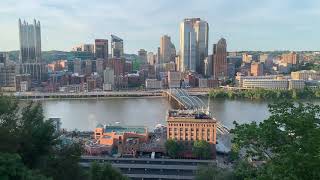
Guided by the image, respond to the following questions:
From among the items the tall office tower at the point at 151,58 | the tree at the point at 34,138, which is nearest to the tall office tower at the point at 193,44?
the tall office tower at the point at 151,58

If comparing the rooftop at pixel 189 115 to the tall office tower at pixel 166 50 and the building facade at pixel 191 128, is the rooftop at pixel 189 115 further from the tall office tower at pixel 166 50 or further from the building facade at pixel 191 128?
the tall office tower at pixel 166 50

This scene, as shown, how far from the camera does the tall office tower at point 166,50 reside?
28.4 meters

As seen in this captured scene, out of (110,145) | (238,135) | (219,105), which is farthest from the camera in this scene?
(219,105)

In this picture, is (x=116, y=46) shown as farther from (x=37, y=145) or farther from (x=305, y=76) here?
(x=37, y=145)

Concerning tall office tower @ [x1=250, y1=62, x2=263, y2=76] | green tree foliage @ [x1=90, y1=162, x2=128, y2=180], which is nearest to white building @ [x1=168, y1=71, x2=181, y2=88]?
tall office tower @ [x1=250, y1=62, x2=263, y2=76]

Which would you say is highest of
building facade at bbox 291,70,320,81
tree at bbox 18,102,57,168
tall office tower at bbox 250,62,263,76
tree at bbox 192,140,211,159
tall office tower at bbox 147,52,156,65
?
tall office tower at bbox 147,52,156,65

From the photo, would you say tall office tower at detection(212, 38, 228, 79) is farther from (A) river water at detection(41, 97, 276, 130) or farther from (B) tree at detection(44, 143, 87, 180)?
(B) tree at detection(44, 143, 87, 180)

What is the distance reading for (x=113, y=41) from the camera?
2852cm

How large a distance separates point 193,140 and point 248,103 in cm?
713

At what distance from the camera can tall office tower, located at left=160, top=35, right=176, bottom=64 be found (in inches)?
1118

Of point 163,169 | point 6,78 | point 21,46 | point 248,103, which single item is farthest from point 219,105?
point 21,46

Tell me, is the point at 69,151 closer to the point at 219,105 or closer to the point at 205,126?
the point at 205,126

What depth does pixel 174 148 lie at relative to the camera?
6121 millimetres

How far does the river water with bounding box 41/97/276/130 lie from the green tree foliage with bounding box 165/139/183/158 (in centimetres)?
269
